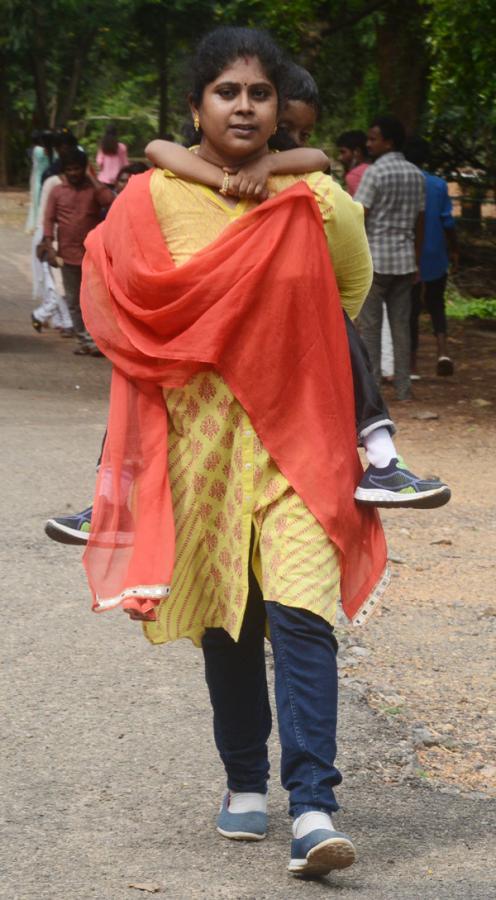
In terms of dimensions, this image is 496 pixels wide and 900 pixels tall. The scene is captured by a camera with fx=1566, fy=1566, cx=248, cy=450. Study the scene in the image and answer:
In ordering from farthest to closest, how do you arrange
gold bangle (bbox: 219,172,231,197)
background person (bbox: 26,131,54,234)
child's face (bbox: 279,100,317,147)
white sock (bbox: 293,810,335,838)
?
1. background person (bbox: 26,131,54,234)
2. child's face (bbox: 279,100,317,147)
3. gold bangle (bbox: 219,172,231,197)
4. white sock (bbox: 293,810,335,838)

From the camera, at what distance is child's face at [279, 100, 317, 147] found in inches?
151

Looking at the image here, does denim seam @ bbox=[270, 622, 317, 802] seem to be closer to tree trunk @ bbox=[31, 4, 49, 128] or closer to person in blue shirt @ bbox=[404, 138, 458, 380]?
person in blue shirt @ bbox=[404, 138, 458, 380]

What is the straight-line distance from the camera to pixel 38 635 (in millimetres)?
5703

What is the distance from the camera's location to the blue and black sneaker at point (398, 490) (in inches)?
143

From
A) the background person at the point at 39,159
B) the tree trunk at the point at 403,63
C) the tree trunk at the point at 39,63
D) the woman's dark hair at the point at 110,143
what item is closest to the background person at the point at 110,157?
the woman's dark hair at the point at 110,143

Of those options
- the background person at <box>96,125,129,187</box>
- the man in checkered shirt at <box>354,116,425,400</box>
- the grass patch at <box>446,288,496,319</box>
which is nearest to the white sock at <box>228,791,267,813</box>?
the man in checkered shirt at <box>354,116,425,400</box>

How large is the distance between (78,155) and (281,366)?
1036 cm

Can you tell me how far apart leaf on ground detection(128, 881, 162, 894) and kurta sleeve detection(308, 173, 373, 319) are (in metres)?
1.42

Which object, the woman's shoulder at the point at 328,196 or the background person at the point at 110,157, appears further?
the background person at the point at 110,157

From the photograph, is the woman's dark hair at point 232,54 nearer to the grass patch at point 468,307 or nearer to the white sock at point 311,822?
the white sock at point 311,822

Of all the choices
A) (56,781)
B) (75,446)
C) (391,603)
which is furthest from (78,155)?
(56,781)

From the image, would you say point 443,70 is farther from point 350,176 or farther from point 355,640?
point 355,640

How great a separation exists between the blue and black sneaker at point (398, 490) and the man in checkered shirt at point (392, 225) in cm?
723

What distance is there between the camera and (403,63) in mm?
16344
